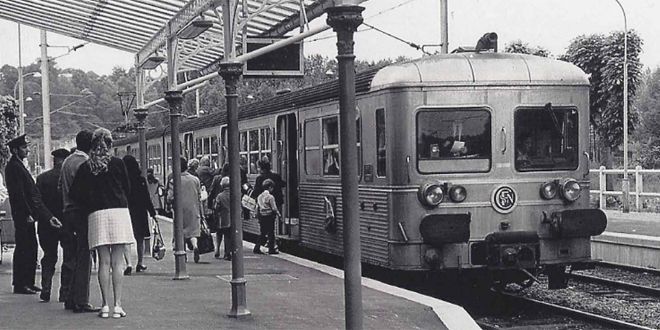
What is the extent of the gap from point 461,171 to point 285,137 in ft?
19.2

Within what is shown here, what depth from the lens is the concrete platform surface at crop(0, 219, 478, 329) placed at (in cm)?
988

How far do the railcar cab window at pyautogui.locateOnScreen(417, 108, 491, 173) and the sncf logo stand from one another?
31 centimetres

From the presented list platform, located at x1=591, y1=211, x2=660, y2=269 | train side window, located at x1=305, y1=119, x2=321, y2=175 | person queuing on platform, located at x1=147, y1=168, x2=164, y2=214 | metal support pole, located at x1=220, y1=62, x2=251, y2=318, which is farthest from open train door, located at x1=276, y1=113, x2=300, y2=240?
metal support pole, located at x1=220, y1=62, x2=251, y2=318

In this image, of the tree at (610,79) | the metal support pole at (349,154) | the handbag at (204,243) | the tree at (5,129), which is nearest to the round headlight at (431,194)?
the handbag at (204,243)

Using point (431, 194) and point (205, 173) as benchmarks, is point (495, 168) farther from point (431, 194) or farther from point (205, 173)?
point (205, 173)

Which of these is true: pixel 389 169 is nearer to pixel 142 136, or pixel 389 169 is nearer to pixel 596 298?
pixel 596 298

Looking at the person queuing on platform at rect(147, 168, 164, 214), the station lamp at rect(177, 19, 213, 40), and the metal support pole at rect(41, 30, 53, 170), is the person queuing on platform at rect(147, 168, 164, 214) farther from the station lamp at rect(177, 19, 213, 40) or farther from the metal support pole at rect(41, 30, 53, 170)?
the station lamp at rect(177, 19, 213, 40)

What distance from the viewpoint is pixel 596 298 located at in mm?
14438

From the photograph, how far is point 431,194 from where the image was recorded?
12539mm

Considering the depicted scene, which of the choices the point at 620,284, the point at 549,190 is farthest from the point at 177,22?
the point at 620,284

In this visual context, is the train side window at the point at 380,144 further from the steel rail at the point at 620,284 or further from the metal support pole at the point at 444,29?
the metal support pole at the point at 444,29

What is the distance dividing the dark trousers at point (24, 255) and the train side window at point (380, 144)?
4097mm

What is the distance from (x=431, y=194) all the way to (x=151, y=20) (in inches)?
211

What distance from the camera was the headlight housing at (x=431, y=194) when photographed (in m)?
12.5
